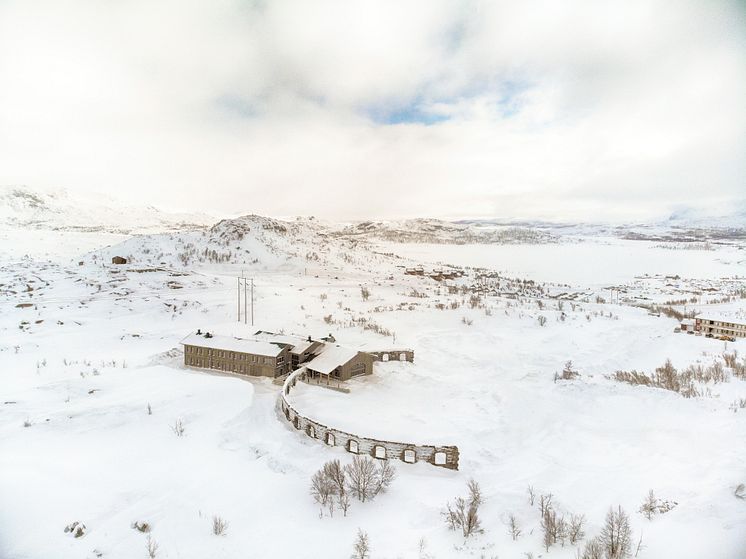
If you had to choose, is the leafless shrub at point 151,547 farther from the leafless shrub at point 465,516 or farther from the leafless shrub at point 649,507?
the leafless shrub at point 649,507

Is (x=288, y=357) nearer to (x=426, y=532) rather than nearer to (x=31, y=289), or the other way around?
(x=426, y=532)

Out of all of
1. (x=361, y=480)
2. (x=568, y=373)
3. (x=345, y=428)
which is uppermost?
(x=568, y=373)

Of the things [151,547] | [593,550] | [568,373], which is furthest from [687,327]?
[151,547]

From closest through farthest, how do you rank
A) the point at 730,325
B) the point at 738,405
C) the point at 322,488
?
the point at 322,488, the point at 738,405, the point at 730,325

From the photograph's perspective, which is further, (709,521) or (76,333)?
(76,333)

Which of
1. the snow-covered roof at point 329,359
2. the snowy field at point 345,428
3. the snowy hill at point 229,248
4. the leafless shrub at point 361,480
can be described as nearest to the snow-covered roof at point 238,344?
the snowy field at point 345,428

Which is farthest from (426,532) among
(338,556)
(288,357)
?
(288,357)

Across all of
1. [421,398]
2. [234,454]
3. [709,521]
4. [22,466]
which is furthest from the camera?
[421,398]

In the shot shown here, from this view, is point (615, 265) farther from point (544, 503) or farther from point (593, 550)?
point (593, 550)
